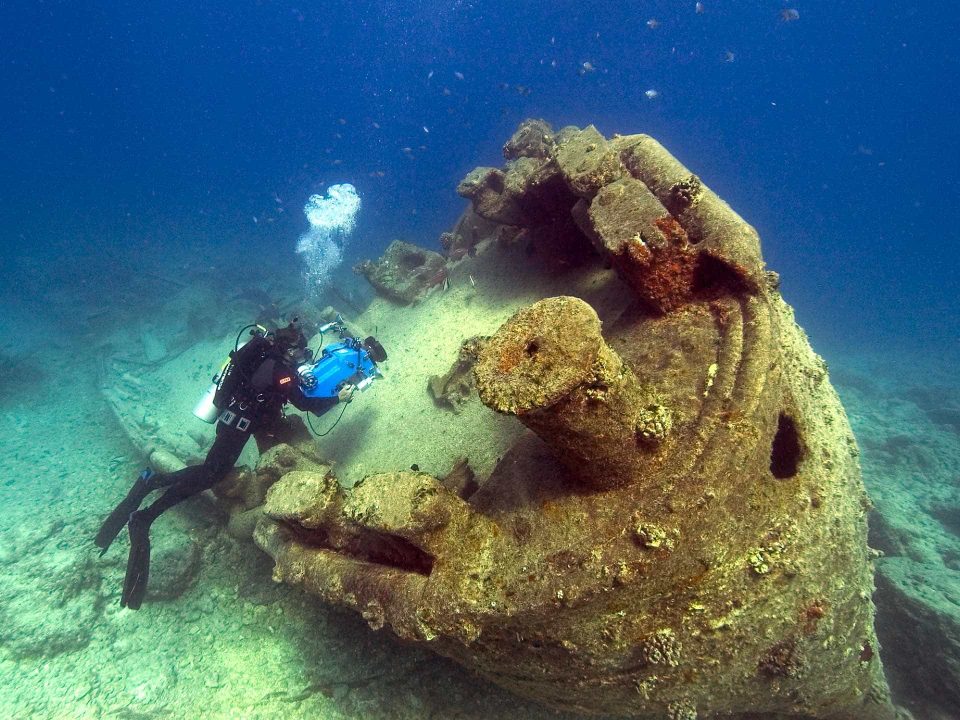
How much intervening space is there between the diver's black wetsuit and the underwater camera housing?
160mm

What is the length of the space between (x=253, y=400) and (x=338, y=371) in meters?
1.28

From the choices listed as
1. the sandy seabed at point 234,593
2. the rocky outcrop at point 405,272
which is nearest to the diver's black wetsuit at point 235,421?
the sandy seabed at point 234,593

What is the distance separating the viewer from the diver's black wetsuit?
573 cm

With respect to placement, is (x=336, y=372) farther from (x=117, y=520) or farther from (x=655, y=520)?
(x=655, y=520)

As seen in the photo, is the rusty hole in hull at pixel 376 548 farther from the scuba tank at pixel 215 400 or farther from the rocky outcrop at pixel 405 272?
the rocky outcrop at pixel 405 272

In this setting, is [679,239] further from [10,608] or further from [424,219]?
[424,219]

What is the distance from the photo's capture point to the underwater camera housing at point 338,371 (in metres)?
5.81

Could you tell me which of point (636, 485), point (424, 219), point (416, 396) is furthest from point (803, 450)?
point (424, 219)

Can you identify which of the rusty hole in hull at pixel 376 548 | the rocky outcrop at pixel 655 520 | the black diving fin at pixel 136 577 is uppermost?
the rocky outcrop at pixel 655 520

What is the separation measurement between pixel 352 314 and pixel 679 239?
14.3m

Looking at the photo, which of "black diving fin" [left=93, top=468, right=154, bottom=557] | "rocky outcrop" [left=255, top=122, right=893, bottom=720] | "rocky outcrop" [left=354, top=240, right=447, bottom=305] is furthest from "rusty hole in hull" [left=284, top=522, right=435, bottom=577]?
"rocky outcrop" [left=354, top=240, right=447, bottom=305]

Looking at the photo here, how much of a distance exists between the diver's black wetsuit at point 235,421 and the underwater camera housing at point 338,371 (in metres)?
0.16

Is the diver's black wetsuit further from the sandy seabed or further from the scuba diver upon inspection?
the sandy seabed

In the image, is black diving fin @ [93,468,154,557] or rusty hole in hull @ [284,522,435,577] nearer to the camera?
rusty hole in hull @ [284,522,435,577]
